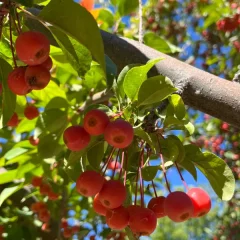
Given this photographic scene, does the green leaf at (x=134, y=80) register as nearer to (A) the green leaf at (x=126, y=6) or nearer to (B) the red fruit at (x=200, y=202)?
(B) the red fruit at (x=200, y=202)

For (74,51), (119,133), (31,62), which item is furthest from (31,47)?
(119,133)

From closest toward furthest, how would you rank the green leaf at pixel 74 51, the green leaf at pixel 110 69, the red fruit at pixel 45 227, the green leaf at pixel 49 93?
the green leaf at pixel 74 51 → the green leaf at pixel 110 69 → the green leaf at pixel 49 93 → the red fruit at pixel 45 227

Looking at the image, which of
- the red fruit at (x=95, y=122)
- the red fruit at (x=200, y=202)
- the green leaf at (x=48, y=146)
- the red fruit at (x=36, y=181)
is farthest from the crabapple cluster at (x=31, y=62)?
the red fruit at (x=36, y=181)

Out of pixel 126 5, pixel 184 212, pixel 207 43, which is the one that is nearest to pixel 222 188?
pixel 184 212

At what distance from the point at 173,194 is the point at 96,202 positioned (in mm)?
193

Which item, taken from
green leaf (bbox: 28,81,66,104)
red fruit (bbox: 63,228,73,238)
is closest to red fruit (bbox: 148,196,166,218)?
green leaf (bbox: 28,81,66,104)

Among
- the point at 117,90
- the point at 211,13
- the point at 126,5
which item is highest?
the point at 117,90

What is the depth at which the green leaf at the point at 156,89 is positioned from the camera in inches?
41.5

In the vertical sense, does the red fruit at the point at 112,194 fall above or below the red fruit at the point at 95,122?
below

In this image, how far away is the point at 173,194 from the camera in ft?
3.34

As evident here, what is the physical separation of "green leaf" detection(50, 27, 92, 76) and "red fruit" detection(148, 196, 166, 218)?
1.22 ft

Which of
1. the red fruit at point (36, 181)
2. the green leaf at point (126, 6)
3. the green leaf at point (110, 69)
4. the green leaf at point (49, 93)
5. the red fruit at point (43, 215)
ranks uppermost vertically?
the green leaf at point (110, 69)

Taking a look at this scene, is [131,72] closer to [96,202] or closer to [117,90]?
[117,90]

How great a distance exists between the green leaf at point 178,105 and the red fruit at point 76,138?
0.81ft
